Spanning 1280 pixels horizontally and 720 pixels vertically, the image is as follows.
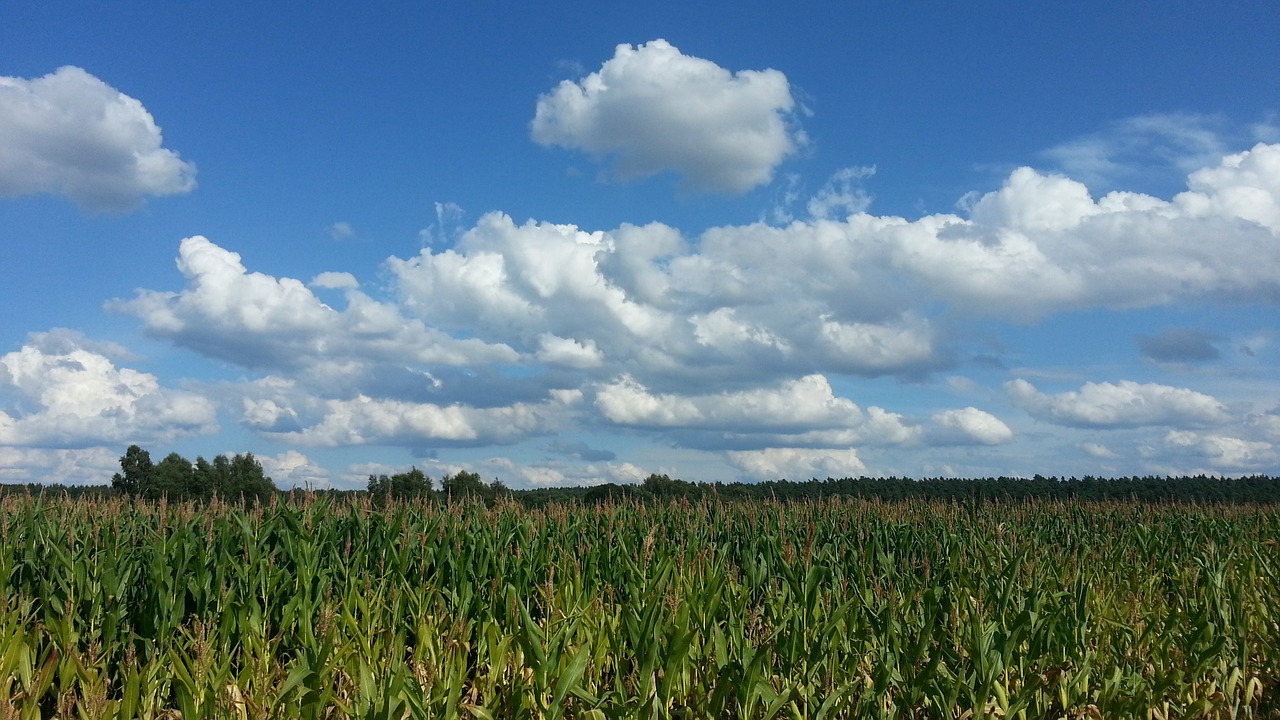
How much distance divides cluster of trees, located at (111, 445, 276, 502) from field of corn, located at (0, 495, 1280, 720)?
50.5 meters

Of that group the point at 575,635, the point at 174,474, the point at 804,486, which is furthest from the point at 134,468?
the point at 575,635

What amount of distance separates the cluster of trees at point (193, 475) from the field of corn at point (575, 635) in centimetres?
5046

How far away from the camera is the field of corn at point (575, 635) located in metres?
6.74

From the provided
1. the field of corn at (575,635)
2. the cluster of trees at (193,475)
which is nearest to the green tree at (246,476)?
the cluster of trees at (193,475)

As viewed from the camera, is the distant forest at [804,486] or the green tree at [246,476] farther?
the green tree at [246,476]

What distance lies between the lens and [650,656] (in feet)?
22.3

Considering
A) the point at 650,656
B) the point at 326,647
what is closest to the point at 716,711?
the point at 650,656

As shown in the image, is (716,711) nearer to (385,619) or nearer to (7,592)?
(385,619)

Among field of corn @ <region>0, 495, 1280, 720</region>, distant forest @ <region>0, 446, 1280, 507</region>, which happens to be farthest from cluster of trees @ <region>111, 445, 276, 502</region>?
field of corn @ <region>0, 495, 1280, 720</region>

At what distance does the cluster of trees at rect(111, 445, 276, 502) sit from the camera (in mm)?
58438

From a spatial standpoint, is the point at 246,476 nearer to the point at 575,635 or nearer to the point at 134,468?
the point at 134,468

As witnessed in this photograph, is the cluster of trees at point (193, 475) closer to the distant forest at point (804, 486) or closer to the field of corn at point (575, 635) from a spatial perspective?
the distant forest at point (804, 486)

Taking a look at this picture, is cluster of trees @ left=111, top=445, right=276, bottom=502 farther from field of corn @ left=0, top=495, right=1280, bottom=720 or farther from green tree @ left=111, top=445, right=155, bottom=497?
field of corn @ left=0, top=495, right=1280, bottom=720

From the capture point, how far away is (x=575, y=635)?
852cm
